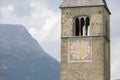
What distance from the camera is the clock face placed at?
133 feet

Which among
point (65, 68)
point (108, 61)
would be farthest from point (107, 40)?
point (65, 68)

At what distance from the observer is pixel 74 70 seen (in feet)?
133

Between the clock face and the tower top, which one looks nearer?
the clock face

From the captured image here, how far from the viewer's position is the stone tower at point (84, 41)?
4016cm

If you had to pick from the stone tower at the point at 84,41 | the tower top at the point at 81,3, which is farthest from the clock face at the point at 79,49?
the tower top at the point at 81,3

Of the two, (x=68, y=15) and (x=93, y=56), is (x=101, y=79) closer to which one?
(x=93, y=56)

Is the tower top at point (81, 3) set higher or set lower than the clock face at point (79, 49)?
higher

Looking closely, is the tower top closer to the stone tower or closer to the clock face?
the stone tower

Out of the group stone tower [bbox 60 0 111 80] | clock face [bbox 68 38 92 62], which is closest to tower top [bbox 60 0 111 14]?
stone tower [bbox 60 0 111 80]

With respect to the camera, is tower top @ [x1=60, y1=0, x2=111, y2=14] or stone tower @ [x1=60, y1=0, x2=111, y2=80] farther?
tower top @ [x1=60, y1=0, x2=111, y2=14]

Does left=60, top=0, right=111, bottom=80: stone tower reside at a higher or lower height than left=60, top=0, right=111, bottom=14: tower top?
lower

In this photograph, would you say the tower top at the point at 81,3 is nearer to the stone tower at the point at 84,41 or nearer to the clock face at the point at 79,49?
the stone tower at the point at 84,41

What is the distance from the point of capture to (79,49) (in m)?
40.6

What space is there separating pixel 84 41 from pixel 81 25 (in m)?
1.66
